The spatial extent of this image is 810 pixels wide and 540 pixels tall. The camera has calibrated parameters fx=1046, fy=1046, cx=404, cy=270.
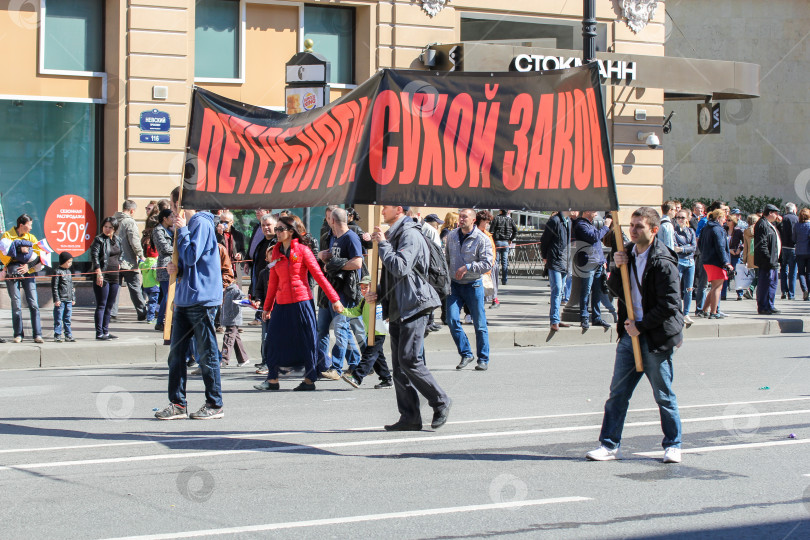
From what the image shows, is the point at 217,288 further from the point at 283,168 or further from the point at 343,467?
the point at 343,467

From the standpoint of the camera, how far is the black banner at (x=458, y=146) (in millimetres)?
7754

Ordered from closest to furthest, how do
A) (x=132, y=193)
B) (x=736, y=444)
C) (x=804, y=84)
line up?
(x=736, y=444) → (x=132, y=193) → (x=804, y=84)

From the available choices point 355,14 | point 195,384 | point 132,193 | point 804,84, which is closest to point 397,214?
point 195,384

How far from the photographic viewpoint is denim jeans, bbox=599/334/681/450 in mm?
7055

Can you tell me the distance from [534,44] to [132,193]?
930 cm

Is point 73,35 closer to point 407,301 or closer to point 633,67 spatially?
point 633,67

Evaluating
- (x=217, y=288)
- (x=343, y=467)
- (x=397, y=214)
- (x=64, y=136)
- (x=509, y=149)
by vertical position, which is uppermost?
(x=64, y=136)

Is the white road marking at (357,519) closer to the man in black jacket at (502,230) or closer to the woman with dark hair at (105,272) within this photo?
the woman with dark hair at (105,272)

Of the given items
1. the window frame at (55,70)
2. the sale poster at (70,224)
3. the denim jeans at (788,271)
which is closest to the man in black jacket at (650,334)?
the sale poster at (70,224)

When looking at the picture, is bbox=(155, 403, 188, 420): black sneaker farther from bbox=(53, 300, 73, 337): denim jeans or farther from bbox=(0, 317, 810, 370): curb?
bbox=(53, 300, 73, 337): denim jeans

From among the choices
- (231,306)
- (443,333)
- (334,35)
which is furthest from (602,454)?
(334,35)

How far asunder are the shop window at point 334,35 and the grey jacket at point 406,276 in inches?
502

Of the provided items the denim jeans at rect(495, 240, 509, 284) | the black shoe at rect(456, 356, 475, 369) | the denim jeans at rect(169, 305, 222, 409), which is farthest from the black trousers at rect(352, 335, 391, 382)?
the denim jeans at rect(495, 240, 509, 284)

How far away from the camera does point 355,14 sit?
67.4 ft
